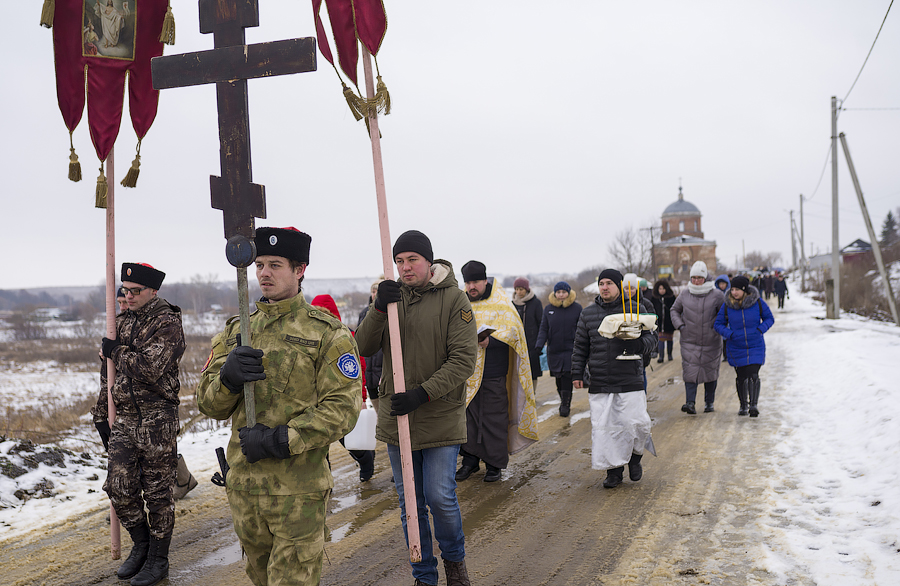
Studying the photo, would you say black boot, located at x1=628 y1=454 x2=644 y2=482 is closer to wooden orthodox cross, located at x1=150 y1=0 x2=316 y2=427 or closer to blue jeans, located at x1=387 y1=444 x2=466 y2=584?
blue jeans, located at x1=387 y1=444 x2=466 y2=584

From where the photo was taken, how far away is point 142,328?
3.93m

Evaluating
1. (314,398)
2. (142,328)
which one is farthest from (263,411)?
(142,328)

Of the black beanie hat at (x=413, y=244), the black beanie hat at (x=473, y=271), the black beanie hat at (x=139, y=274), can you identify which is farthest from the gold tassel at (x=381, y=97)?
the black beanie hat at (x=473, y=271)

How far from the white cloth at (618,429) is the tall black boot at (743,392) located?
11.2 ft

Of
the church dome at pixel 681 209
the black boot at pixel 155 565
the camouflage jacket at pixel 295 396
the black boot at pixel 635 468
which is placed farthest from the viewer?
the church dome at pixel 681 209

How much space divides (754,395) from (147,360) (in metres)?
7.69

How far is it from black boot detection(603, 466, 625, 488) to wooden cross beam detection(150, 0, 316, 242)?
4237 millimetres

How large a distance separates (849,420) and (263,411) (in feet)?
24.0

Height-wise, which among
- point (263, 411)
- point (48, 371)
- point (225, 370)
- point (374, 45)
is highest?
point (374, 45)

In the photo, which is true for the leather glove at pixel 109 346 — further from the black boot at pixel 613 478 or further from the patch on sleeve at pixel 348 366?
the black boot at pixel 613 478

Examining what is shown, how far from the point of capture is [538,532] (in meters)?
4.51

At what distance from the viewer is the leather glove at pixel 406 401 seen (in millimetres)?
3188

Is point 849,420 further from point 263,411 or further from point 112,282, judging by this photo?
point 112,282

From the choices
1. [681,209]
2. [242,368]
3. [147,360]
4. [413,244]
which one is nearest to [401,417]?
[413,244]
